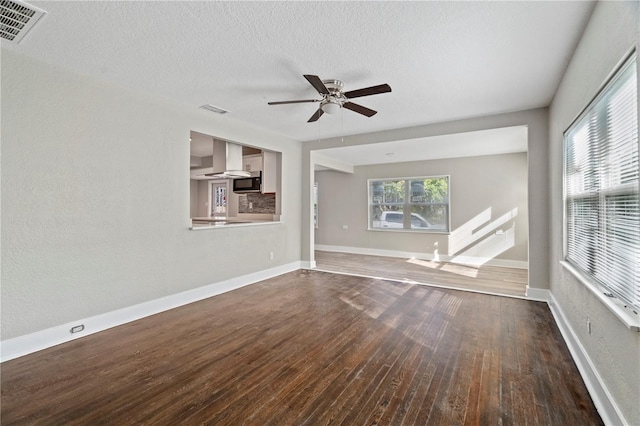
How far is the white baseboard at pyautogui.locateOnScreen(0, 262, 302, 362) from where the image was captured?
254 centimetres

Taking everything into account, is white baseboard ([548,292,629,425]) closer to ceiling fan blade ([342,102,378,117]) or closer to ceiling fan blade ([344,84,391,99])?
ceiling fan blade ([344,84,391,99])

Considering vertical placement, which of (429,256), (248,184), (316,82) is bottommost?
(429,256)

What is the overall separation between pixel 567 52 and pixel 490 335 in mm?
2731

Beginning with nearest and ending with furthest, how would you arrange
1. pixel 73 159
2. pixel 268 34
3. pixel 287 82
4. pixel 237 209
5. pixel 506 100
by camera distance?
pixel 268 34 → pixel 73 159 → pixel 287 82 → pixel 506 100 → pixel 237 209

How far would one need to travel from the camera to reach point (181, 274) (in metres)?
3.86

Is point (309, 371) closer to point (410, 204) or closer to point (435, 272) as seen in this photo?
point (435, 272)

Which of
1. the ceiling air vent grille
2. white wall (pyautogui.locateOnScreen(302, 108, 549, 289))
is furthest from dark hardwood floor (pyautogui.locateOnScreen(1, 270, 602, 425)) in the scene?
the ceiling air vent grille

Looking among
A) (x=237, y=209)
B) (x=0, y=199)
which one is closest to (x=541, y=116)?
(x=0, y=199)

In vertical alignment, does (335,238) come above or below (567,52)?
below

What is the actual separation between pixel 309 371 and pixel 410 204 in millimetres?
6043

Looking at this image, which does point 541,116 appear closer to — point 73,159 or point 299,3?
point 299,3

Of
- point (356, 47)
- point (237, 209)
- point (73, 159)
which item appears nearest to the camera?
point (356, 47)

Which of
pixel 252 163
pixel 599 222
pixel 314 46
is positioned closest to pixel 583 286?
pixel 599 222

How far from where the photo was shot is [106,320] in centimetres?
311
